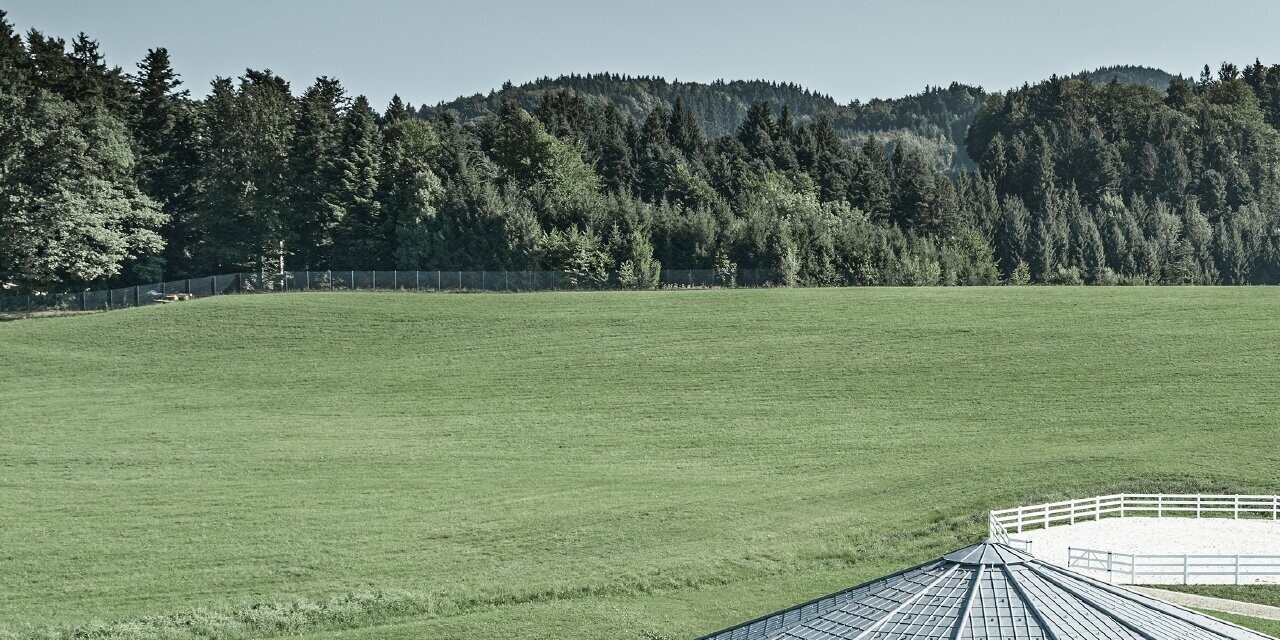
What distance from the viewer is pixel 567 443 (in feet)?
154

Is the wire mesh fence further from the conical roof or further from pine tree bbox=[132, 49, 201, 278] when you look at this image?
the conical roof

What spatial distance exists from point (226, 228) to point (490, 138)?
28.2 meters

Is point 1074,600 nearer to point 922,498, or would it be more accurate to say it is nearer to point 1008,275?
point 922,498

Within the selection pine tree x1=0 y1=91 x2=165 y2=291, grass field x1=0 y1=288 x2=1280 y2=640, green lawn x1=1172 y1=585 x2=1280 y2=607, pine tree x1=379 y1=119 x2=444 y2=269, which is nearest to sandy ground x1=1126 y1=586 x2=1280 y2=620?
green lawn x1=1172 y1=585 x2=1280 y2=607

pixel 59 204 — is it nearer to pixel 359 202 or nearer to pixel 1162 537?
pixel 359 202

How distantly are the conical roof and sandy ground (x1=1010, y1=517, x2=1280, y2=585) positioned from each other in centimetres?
1581

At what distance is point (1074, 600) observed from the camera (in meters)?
15.1

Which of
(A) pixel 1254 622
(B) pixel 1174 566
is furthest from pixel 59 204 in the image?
(A) pixel 1254 622

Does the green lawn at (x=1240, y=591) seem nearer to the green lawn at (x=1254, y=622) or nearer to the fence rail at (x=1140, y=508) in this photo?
the green lawn at (x=1254, y=622)

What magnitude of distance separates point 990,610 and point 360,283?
7373 centimetres

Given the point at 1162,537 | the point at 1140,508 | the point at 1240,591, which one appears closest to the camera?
the point at 1240,591

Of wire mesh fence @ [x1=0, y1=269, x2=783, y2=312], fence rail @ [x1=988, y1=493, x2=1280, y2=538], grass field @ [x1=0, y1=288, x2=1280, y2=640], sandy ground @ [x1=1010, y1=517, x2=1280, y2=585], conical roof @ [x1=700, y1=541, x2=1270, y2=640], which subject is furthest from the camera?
wire mesh fence @ [x1=0, y1=269, x2=783, y2=312]

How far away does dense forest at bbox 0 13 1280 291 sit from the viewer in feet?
278

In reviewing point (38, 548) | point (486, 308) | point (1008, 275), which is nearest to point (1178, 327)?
point (486, 308)
